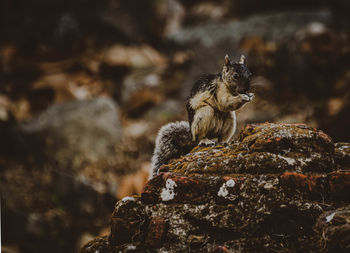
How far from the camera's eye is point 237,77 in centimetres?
313

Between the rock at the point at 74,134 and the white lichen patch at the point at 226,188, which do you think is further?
the rock at the point at 74,134

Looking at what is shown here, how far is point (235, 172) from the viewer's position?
257cm

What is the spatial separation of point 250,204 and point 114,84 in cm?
1063

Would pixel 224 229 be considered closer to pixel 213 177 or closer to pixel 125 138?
pixel 213 177

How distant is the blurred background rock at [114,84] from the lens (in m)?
7.56

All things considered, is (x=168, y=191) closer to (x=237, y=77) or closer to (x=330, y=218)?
(x=330, y=218)

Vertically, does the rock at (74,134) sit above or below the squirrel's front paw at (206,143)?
above

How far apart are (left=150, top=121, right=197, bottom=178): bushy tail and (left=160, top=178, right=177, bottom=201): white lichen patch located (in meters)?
1.13

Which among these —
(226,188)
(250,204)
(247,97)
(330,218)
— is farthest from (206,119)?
(330,218)

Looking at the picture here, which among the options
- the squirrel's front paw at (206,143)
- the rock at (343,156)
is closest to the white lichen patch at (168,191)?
the squirrel's front paw at (206,143)

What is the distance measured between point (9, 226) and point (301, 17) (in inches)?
411

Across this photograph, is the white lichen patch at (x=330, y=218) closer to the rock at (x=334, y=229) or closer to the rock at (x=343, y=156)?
the rock at (x=334, y=229)

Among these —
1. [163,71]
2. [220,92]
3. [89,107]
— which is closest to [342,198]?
[220,92]

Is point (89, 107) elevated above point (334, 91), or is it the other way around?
point (89, 107)
